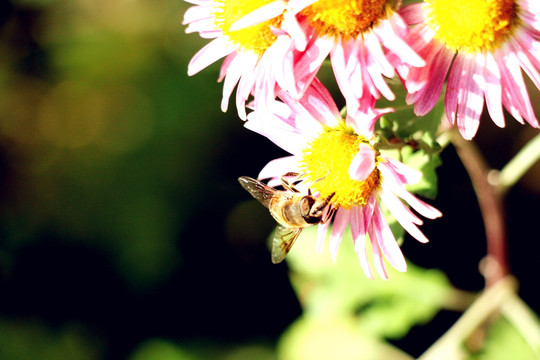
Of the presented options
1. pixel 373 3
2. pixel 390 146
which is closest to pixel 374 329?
pixel 390 146

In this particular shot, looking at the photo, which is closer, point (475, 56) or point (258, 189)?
point (475, 56)

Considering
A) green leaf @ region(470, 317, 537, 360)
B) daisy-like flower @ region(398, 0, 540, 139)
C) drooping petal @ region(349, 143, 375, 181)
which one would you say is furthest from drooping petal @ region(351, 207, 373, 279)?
green leaf @ region(470, 317, 537, 360)

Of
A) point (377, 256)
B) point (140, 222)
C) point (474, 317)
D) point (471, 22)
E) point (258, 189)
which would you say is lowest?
point (474, 317)

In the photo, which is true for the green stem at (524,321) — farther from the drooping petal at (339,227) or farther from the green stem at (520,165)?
A: the drooping petal at (339,227)

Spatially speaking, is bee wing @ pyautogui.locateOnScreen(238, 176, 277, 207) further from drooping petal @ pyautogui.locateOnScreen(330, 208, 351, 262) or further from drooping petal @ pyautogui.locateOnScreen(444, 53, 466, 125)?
drooping petal @ pyautogui.locateOnScreen(444, 53, 466, 125)

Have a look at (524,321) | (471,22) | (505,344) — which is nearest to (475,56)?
(471,22)

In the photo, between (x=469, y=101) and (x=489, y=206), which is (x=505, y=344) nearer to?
(x=489, y=206)
